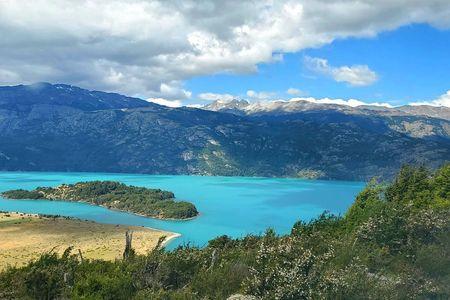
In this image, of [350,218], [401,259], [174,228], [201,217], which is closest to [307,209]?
[201,217]

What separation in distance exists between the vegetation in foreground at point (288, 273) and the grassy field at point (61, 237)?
194 ft

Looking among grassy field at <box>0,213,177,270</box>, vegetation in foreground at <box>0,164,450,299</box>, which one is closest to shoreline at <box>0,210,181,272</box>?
grassy field at <box>0,213,177,270</box>

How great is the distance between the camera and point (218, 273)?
26.7m

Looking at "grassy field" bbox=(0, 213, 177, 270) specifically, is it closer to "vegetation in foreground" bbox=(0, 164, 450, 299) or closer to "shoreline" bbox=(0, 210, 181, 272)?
"shoreline" bbox=(0, 210, 181, 272)

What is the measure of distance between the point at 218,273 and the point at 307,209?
168 m

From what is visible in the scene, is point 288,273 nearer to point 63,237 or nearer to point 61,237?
point 63,237

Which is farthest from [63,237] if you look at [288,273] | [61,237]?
[288,273]

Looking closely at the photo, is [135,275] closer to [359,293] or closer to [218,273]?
[218,273]

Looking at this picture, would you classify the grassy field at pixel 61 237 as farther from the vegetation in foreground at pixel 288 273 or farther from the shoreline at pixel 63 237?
the vegetation in foreground at pixel 288 273

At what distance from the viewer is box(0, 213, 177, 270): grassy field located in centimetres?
9669

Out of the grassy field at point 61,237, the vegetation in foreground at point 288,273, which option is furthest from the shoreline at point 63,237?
the vegetation in foreground at point 288,273

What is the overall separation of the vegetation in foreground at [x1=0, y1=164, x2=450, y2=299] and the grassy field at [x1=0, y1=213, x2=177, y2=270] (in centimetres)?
5918

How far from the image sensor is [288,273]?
20.3 m

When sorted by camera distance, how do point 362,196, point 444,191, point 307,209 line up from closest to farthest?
1. point 444,191
2. point 362,196
3. point 307,209
